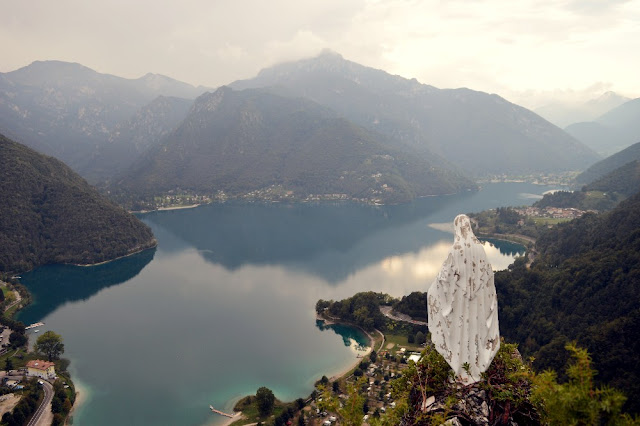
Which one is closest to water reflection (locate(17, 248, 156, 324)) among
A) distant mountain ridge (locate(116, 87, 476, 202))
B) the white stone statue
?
the white stone statue

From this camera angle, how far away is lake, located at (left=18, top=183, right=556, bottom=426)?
114 ft

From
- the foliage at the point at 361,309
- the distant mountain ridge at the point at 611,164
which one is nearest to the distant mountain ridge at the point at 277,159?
the distant mountain ridge at the point at 611,164

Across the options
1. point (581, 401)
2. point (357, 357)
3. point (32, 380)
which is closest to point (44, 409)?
point (32, 380)

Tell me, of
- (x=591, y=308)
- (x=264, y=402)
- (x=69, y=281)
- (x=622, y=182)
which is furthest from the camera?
(x=622, y=182)

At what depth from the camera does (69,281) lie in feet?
209

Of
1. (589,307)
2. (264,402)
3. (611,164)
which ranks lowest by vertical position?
(264,402)

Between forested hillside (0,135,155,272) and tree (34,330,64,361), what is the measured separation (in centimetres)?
3263

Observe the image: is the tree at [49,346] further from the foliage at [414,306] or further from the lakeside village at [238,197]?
the lakeside village at [238,197]

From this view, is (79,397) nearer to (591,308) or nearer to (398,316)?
(398,316)

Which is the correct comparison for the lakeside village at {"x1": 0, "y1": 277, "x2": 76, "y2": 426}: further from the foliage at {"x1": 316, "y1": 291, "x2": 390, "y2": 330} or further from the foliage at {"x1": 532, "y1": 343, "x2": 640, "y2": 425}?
the foliage at {"x1": 532, "y1": 343, "x2": 640, "y2": 425}

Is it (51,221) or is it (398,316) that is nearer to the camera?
(398,316)

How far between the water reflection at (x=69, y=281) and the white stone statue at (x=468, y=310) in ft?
171

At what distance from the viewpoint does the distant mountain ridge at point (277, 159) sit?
144m

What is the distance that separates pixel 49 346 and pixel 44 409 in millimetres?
9574
